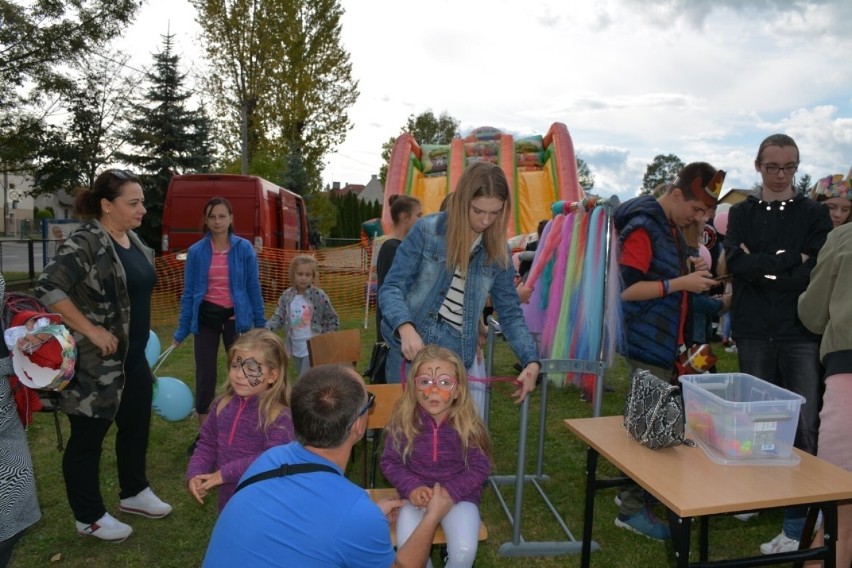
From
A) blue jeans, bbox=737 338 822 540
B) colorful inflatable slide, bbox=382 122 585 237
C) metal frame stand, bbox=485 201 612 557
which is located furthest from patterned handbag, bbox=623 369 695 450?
colorful inflatable slide, bbox=382 122 585 237

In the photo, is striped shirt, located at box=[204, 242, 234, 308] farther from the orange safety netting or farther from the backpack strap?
the orange safety netting

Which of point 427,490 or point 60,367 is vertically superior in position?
point 60,367

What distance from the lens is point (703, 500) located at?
71.1 inches

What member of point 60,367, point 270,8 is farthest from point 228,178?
point 270,8

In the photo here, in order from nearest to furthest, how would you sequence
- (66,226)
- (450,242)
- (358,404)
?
(358,404) < (450,242) < (66,226)

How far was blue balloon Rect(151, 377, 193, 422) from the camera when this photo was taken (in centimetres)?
419

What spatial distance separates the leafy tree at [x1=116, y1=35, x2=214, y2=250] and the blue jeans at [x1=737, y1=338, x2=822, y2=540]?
18.7 m

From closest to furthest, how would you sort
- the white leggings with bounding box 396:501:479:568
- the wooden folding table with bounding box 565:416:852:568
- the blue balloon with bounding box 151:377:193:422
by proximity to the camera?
the wooden folding table with bounding box 565:416:852:568, the white leggings with bounding box 396:501:479:568, the blue balloon with bounding box 151:377:193:422

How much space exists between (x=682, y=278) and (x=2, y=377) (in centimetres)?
293

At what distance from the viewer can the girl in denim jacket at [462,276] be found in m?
2.58

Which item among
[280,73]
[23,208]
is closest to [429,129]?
[280,73]

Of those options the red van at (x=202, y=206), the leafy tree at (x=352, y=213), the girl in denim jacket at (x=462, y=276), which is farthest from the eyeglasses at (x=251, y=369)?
A: the leafy tree at (x=352, y=213)

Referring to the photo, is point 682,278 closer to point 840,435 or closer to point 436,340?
point 840,435

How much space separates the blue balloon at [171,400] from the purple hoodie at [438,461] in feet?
7.56
